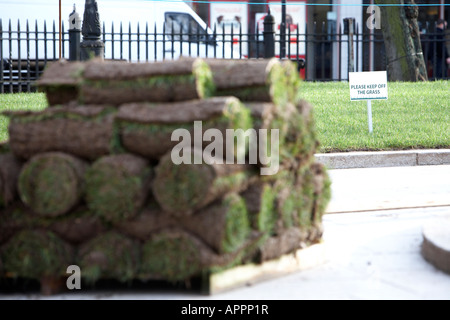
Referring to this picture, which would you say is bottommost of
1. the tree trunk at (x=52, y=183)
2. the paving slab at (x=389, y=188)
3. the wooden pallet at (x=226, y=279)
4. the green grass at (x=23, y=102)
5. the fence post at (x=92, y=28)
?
the wooden pallet at (x=226, y=279)

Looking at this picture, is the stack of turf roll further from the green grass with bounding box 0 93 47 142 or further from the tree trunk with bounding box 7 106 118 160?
the green grass with bounding box 0 93 47 142

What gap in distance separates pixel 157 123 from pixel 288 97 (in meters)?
0.89

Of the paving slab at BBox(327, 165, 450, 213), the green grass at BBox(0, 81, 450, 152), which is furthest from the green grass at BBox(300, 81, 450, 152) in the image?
the paving slab at BBox(327, 165, 450, 213)

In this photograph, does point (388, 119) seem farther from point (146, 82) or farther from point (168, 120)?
point (168, 120)

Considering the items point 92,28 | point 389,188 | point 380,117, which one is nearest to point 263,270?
point 389,188

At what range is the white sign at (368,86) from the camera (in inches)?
444

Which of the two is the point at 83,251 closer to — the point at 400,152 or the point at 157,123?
the point at 157,123

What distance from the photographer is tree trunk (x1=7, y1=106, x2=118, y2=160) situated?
3.97 m

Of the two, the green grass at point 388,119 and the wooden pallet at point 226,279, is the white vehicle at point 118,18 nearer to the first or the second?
the green grass at point 388,119

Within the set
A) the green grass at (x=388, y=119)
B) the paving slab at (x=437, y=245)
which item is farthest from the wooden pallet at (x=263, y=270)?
the green grass at (x=388, y=119)

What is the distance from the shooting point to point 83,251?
3961 mm

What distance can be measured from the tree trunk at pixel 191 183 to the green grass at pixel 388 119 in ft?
21.9

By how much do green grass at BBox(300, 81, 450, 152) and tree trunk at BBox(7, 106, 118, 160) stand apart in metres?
6.54

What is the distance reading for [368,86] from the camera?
37.3ft
